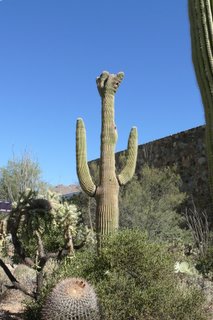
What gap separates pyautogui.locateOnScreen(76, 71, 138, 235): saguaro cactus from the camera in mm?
7070

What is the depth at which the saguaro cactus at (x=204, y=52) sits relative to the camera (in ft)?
20.5

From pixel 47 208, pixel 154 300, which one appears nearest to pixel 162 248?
pixel 154 300

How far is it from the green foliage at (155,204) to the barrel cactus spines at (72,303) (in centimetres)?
730

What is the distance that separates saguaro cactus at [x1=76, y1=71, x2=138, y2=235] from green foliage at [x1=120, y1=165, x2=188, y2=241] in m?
5.13

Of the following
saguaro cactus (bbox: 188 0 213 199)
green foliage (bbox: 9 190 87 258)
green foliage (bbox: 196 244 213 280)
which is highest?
saguaro cactus (bbox: 188 0 213 199)

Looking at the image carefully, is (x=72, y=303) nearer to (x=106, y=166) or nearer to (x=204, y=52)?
(x=106, y=166)

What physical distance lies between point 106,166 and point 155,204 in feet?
21.2

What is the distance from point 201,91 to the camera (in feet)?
21.2

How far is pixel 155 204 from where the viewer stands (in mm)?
13633

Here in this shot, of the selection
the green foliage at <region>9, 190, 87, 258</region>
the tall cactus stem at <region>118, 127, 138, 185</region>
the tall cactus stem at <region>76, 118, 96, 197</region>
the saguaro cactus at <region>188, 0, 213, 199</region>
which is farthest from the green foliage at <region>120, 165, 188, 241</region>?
the saguaro cactus at <region>188, 0, 213, 199</region>

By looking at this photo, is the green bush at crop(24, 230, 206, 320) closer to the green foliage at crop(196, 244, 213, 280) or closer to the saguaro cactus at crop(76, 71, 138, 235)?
the saguaro cactus at crop(76, 71, 138, 235)

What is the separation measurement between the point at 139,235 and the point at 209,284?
7.85ft

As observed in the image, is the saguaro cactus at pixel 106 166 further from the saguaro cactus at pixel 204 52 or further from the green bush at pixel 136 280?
the saguaro cactus at pixel 204 52

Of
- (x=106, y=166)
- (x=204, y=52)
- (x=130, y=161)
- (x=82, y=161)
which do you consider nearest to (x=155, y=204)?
(x=130, y=161)
